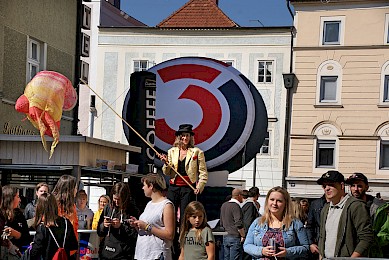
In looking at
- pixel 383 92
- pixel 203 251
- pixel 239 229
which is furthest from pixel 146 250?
pixel 383 92

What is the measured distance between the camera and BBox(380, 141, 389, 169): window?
40281 millimetres

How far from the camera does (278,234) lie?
7.85m

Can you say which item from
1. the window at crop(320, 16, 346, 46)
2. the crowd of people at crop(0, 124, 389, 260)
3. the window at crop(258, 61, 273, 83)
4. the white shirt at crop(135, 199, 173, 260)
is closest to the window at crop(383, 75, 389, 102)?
the window at crop(320, 16, 346, 46)

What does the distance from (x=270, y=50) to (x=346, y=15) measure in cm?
449

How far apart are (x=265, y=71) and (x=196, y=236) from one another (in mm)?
33841

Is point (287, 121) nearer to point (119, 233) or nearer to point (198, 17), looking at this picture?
point (198, 17)

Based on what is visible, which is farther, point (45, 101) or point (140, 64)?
point (140, 64)

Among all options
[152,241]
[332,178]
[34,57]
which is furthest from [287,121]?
[332,178]

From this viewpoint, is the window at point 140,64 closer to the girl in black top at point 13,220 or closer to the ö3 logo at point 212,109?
the ö3 logo at point 212,109

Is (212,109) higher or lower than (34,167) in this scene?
higher

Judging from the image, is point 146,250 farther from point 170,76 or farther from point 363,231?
point 170,76

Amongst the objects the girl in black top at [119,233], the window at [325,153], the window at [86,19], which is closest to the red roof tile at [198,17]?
the window at [325,153]

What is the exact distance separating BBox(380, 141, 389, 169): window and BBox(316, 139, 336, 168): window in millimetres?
2367

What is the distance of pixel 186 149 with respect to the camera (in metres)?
12.3
